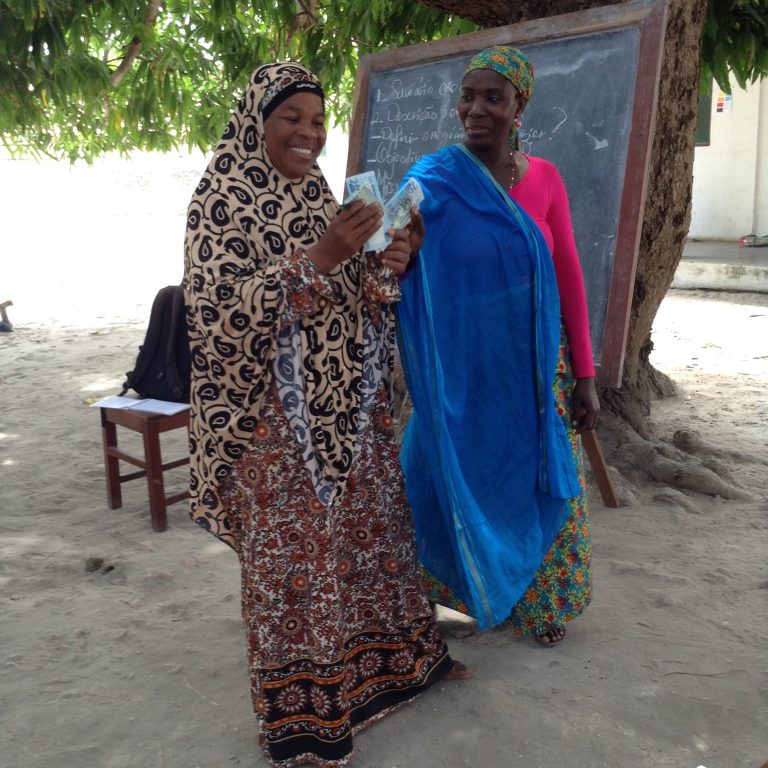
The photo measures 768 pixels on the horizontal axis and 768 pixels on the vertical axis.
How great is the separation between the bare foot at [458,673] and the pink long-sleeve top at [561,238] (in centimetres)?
99

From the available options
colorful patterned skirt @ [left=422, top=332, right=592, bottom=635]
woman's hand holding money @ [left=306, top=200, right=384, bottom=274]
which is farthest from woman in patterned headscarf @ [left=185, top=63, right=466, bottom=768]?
colorful patterned skirt @ [left=422, top=332, right=592, bottom=635]

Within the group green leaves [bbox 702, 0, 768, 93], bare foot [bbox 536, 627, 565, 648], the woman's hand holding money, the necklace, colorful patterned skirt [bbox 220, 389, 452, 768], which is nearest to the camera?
the woman's hand holding money

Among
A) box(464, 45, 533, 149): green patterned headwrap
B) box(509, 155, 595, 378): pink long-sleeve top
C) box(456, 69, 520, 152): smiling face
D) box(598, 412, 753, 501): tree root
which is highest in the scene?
box(464, 45, 533, 149): green patterned headwrap

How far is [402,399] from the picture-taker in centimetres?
497

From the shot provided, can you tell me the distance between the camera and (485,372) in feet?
8.39

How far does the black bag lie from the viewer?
4.16 metres

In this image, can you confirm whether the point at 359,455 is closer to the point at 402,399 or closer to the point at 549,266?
the point at 549,266

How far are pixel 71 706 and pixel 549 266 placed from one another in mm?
1968

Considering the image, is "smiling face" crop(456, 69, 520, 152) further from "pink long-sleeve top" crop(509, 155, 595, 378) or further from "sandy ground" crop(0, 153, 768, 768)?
"sandy ground" crop(0, 153, 768, 768)

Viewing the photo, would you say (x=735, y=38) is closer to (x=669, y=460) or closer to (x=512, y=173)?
(x=669, y=460)

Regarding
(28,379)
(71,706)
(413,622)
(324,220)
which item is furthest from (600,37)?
(28,379)

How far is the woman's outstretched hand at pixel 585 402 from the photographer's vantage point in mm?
2699

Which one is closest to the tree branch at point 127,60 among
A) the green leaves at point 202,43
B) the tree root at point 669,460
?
the green leaves at point 202,43

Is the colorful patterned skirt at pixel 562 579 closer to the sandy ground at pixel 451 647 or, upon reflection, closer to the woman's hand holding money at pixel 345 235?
the sandy ground at pixel 451 647
